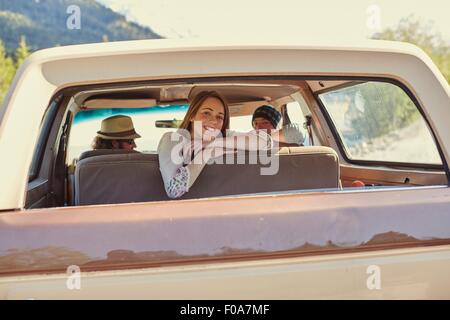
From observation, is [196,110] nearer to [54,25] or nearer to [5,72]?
[5,72]

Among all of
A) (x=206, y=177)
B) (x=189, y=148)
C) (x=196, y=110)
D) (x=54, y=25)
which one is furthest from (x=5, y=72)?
(x=54, y=25)

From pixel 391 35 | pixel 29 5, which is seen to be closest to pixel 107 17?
pixel 29 5

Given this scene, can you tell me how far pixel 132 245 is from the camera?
1.98 metres

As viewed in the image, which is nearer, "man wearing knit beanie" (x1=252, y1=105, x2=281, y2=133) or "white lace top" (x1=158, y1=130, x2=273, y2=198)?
"white lace top" (x1=158, y1=130, x2=273, y2=198)

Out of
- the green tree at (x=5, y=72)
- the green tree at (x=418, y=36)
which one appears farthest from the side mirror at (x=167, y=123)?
the green tree at (x=5, y=72)

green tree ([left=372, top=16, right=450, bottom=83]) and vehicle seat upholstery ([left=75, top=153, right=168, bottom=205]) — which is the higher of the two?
green tree ([left=372, top=16, right=450, bottom=83])

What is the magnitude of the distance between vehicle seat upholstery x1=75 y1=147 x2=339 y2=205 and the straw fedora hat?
2.18m

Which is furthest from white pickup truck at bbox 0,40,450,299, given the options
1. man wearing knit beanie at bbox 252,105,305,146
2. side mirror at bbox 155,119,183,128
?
side mirror at bbox 155,119,183,128

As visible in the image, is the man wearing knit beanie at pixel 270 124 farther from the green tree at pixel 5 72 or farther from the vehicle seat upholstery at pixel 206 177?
the green tree at pixel 5 72

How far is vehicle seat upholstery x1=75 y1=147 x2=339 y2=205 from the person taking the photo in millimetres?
2719

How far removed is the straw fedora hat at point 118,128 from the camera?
4973 mm

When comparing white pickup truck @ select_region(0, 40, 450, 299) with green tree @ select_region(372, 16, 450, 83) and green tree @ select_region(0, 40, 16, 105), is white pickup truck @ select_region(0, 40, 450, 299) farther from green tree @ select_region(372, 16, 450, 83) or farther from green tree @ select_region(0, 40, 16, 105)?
green tree @ select_region(0, 40, 16, 105)
